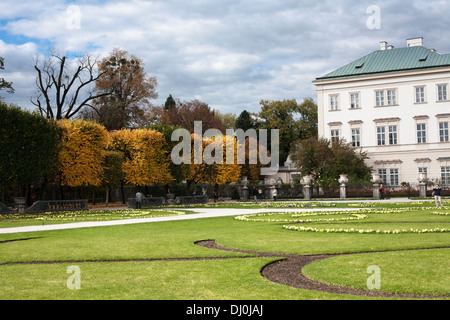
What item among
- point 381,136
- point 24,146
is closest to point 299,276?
point 24,146

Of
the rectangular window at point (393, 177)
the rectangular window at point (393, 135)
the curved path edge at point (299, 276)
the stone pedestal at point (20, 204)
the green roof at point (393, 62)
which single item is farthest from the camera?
the rectangular window at point (393, 135)

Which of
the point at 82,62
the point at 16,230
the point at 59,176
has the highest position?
the point at 82,62

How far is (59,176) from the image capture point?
1609 inches

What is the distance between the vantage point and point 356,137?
65562mm

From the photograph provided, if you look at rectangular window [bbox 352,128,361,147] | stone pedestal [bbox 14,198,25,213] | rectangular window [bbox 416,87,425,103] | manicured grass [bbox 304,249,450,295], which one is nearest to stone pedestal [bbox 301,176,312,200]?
rectangular window [bbox 352,128,361,147]

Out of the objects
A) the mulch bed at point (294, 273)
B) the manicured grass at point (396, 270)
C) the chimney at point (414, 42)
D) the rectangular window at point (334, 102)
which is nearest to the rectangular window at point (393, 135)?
the rectangular window at point (334, 102)

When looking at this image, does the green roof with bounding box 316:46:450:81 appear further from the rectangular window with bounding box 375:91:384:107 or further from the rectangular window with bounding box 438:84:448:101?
the rectangular window with bounding box 375:91:384:107

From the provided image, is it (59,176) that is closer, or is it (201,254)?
(201,254)

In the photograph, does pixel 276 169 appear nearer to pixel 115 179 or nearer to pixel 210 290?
pixel 115 179

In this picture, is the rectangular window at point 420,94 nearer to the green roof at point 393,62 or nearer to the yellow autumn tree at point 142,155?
the green roof at point 393,62

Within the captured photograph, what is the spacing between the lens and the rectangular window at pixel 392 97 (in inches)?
2500

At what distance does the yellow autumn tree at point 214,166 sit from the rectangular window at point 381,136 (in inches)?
739
